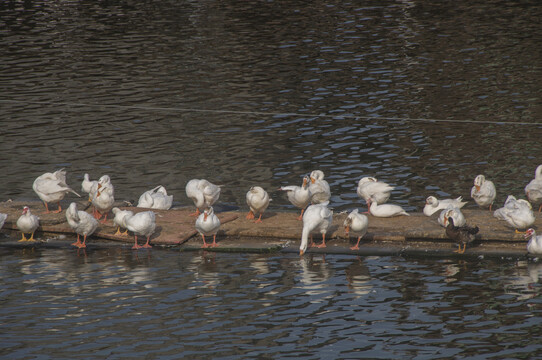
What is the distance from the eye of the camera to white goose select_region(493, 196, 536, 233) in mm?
15188

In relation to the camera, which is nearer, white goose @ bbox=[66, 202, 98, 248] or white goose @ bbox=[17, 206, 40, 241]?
white goose @ bbox=[66, 202, 98, 248]

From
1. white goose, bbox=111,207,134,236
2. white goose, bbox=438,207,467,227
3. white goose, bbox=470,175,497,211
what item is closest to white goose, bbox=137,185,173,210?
white goose, bbox=111,207,134,236

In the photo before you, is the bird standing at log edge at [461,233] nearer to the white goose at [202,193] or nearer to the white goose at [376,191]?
the white goose at [376,191]

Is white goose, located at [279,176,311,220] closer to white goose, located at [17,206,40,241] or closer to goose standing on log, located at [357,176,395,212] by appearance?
goose standing on log, located at [357,176,395,212]

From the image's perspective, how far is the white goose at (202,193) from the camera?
16.9 meters

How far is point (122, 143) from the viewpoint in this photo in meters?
23.4

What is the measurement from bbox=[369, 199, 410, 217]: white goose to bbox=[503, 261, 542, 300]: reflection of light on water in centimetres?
274

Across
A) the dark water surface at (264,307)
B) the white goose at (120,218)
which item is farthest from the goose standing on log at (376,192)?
the white goose at (120,218)

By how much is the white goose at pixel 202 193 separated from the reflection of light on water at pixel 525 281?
5.69 metres

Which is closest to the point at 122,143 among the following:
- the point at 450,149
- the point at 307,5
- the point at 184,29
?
the point at 450,149

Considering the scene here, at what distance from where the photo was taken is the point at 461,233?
14.9 m

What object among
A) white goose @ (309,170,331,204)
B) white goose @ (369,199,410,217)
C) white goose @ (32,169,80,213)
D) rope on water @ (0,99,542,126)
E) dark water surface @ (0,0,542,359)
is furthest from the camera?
rope on water @ (0,99,542,126)

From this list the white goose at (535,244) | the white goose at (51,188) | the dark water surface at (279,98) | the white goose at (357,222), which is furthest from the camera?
the dark water surface at (279,98)

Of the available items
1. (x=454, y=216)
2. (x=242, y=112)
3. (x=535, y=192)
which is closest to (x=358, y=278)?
(x=454, y=216)
